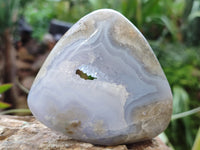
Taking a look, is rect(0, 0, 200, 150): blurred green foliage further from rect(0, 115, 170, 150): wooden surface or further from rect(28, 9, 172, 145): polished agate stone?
rect(28, 9, 172, 145): polished agate stone

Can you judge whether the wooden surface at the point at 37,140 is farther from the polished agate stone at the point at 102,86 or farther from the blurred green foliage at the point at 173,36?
the blurred green foliage at the point at 173,36

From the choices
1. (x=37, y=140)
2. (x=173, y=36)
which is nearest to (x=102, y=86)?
(x=37, y=140)

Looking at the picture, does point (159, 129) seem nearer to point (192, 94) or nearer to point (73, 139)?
point (73, 139)

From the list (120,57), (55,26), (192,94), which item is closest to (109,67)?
(120,57)

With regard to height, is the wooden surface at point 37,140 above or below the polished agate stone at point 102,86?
below

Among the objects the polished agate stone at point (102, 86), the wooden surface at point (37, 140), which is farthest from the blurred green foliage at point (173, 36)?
the polished agate stone at point (102, 86)

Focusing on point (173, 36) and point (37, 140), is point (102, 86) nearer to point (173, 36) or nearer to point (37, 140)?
point (37, 140)
